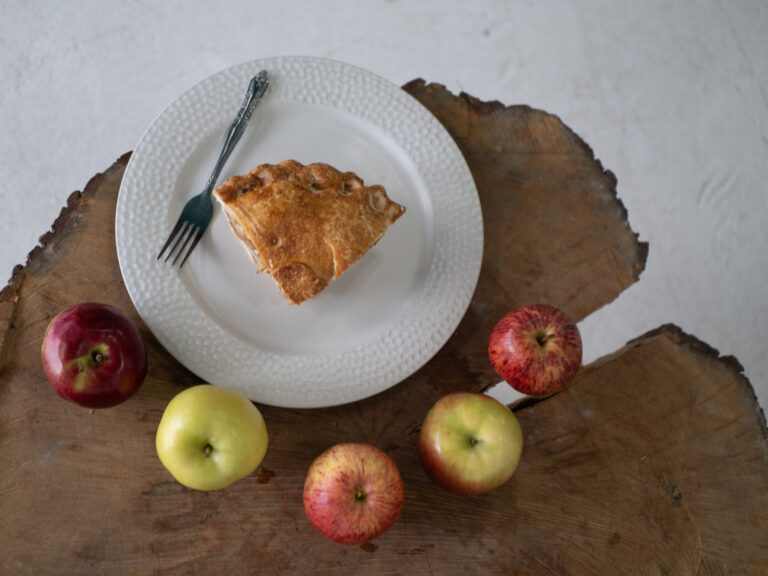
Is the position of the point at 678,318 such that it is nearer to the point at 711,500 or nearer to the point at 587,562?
the point at 711,500

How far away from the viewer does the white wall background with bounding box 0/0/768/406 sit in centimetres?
229

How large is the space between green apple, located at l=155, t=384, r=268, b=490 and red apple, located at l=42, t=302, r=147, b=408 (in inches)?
5.0

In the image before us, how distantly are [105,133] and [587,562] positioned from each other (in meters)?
2.09

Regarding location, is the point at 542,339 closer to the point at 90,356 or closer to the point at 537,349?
the point at 537,349

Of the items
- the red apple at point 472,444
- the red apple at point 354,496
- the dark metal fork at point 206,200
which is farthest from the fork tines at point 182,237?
the red apple at point 472,444

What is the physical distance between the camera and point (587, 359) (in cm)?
236

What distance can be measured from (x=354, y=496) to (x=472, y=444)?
0.27m

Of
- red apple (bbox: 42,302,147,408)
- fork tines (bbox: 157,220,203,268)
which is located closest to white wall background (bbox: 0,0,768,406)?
fork tines (bbox: 157,220,203,268)

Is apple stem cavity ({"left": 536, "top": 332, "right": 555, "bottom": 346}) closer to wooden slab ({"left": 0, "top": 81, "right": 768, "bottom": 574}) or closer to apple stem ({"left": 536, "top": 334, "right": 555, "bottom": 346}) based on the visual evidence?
apple stem ({"left": 536, "top": 334, "right": 555, "bottom": 346})

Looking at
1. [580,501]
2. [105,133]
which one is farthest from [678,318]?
[105,133]

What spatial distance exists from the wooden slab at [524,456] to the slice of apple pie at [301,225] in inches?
11.7

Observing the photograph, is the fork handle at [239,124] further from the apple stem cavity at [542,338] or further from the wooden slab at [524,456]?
the apple stem cavity at [542,338]

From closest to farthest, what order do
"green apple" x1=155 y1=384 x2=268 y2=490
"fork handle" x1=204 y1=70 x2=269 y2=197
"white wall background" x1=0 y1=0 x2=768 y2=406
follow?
1. "green apple" x1=155 y1=384 x2=268 y2=490
2. "fork handle" x1=204 y1=70 x2=269 y2=197
3. "white wall background" x1=0 y1=0 x2=768 y2=406

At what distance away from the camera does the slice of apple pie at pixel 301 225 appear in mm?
1415
